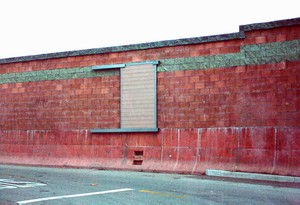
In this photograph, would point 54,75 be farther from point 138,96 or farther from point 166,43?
point 166,43

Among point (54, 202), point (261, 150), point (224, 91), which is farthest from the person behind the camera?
point (224, 91)

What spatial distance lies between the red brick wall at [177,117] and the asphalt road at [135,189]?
1386 millimetres

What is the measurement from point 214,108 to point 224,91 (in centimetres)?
66

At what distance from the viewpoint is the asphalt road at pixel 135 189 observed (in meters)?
9.55

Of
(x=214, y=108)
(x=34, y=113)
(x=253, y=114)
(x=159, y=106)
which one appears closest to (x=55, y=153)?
(x=34, y=113)

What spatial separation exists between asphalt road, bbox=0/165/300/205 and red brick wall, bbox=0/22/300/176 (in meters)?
1.39

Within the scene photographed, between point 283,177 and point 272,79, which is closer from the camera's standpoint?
point 283,177

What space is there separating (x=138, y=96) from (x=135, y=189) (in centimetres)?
640

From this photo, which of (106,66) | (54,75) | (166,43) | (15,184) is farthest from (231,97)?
(54,75)

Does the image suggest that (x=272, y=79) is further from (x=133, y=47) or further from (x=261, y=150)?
(x=133, y=47)

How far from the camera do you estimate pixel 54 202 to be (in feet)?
30.7

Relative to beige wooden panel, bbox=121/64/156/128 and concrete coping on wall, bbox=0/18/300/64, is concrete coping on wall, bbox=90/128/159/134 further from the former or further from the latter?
concrete coping on wall, bbox=0/18/300/64

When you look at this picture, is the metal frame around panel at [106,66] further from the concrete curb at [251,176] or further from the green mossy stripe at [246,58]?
the concrete curb at [251,176]

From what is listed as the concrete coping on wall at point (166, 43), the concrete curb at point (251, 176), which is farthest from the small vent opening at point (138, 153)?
the concrete coping on wall at point (166, 43)
